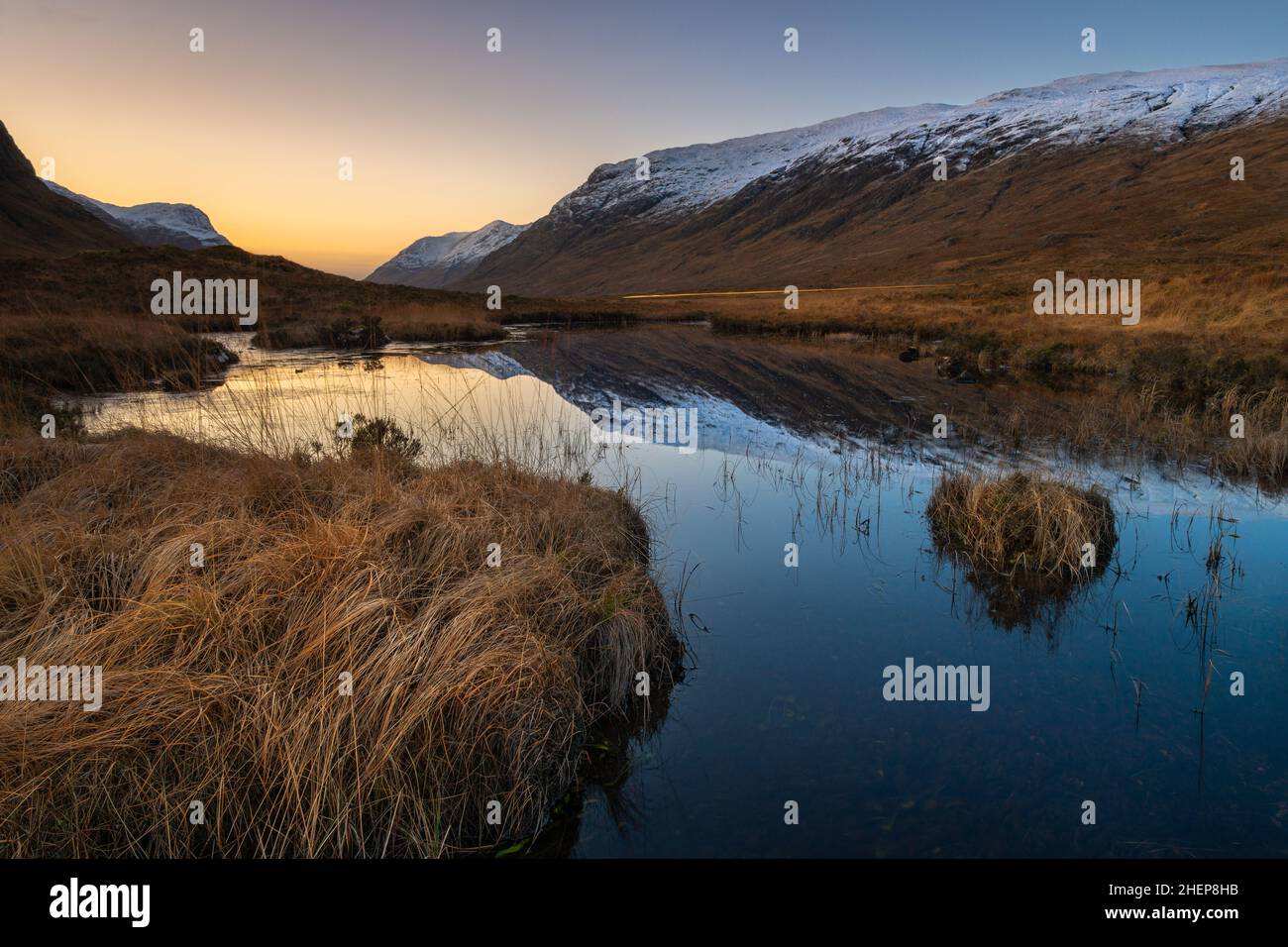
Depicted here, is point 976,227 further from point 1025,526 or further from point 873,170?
point 1025,526

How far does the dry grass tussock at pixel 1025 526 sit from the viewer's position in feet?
23.2

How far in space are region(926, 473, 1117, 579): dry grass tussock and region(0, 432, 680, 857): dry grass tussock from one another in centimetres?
387

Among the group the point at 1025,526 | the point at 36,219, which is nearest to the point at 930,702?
the point at 1025,526

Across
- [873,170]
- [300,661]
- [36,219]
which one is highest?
[873,170]

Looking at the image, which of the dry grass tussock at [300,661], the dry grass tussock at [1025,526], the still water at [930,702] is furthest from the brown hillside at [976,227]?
the dry grass tussock at [300,661]

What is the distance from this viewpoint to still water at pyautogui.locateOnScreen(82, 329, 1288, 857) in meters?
3.80

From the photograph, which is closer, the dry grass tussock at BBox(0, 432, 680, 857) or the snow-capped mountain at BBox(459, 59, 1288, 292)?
the dry grass tussock at BBox(0, 432, 680, 857)

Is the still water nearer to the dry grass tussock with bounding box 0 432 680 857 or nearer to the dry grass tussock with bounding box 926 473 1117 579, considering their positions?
the dry grass tussock with bounding box 926 473 1117 579

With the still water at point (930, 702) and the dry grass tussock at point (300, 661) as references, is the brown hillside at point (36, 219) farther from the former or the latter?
the still water at point (930, 702)

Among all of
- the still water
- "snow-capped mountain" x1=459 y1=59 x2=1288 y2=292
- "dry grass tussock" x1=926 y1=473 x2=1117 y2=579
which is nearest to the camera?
the still water

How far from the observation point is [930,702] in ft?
16.4

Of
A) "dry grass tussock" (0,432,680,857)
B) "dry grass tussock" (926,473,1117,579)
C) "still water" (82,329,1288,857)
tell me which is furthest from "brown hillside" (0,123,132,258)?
"dry grass tussock" (926,473,1117,579)

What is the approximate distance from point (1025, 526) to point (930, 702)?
3.32 meters
